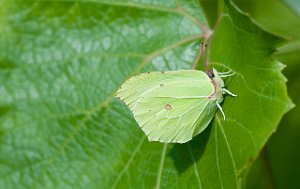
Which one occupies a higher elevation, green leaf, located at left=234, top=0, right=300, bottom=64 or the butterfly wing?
the butterfly wing

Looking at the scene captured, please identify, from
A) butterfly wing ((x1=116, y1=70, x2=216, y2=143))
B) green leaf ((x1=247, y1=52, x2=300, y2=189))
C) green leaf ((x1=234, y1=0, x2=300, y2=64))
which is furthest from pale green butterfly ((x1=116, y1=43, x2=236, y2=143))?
green leaf ((x1=247, y1=52, x2=300, y2=189))

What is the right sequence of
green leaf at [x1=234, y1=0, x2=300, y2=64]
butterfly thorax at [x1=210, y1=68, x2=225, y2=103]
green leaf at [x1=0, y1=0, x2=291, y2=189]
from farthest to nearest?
green leaf at [x1=234, y1=0, x2=300, y2=64], green leaf at [x1=0, y1=0, x2=291, y2=189], butterfly thorax at [x1=210, y1=68, x2=225, y2=103]

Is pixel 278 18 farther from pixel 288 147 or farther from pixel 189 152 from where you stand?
pixel 189 152

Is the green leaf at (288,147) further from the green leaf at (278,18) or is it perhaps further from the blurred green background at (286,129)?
the green leaf at (278,18)

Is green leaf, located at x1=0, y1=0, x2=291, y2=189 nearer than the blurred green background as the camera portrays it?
Yes

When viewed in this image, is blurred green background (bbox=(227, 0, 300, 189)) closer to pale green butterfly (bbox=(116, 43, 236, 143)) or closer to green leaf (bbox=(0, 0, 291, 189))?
green leaf (bbox=(0, 0, 291, 189))

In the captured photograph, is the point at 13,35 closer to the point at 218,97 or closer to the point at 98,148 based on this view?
the point at 98,148

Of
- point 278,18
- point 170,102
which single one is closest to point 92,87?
point 170,102
